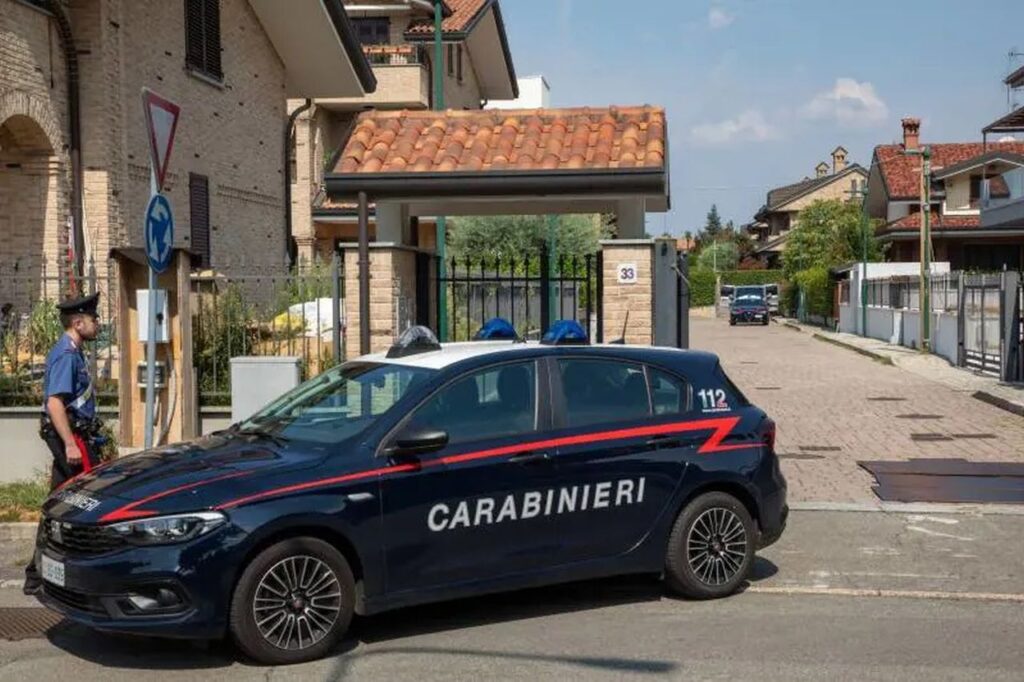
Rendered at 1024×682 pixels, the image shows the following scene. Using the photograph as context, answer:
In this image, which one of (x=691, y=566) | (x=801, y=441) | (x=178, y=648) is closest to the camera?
(x=178, y=648)

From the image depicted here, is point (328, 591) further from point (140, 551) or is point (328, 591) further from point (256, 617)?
point (140, 551)

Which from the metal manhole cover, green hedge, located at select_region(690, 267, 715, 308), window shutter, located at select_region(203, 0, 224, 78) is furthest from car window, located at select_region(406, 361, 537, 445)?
green hedge, located at select_region(690, 267, 715, 308)

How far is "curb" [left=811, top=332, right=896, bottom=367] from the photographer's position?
30237mm

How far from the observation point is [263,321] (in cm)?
1174

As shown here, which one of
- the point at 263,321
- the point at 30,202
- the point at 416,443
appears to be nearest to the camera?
the point at 416,443

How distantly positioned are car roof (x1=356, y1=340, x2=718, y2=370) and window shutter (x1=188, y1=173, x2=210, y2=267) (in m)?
11.5

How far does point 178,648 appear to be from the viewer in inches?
253

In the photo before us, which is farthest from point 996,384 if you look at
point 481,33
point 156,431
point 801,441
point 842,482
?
point 481,33

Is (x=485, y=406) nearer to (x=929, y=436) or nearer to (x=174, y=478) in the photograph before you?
(x=174, y=478)

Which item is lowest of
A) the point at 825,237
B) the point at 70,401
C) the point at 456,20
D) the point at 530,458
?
the point at 530,458

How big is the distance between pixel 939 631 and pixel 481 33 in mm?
34349

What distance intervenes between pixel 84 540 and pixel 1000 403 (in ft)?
53.3

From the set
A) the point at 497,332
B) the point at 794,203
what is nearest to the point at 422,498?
the point at 497,332

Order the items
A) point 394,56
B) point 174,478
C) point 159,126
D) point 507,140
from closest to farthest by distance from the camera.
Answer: point 174,478
point 159,126
point 507,140
point 394,56
